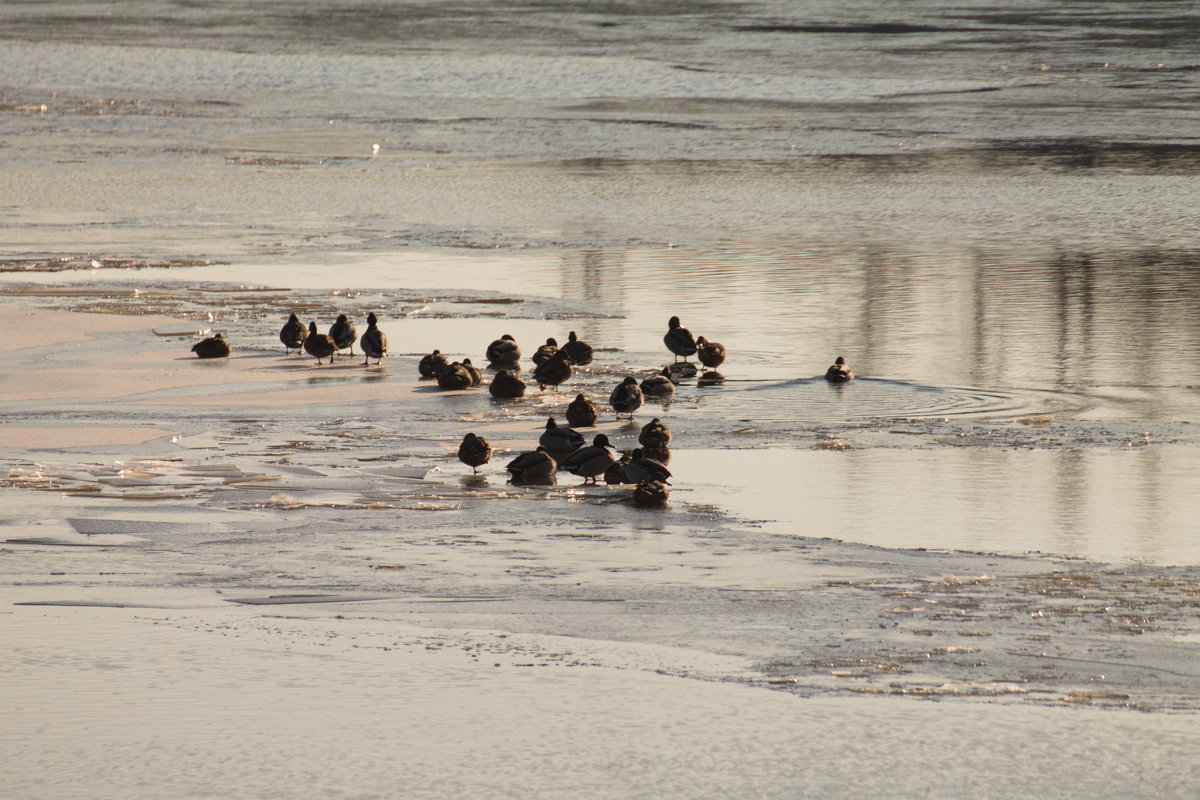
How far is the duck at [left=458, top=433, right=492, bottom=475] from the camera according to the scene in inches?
408

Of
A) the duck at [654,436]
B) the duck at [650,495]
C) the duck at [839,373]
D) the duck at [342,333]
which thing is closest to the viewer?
the duck at [650,495]

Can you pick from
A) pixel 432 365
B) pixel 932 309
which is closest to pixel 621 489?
pixel 432 365

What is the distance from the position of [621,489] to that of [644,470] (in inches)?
12.8

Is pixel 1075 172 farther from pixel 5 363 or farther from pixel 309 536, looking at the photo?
pixel 309 536

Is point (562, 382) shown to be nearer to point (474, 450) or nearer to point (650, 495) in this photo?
point (474, 450)

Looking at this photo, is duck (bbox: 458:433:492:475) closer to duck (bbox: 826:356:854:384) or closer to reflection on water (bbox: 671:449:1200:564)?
reflection on water (bbox: 671:449:1200:564)

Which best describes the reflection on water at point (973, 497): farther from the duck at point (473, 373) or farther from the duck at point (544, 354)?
the duck at point (473, 373)

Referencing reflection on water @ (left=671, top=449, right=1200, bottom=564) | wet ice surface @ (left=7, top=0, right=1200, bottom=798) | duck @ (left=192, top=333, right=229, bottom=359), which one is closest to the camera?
wet ice surface @ (left=7, top=0, right=1200, bottom=798)

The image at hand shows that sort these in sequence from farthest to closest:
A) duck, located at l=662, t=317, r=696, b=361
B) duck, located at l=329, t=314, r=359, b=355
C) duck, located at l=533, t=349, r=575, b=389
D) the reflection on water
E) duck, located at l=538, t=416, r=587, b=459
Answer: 1. duck, located at l=329, t=314, r=359, b=355
2. duck, located at l=662, t=317, r=696, b=361
3. duck, located at l=533, t=349, r=575, b=389
4. duck, located at l=538, t=416, r=587, b=459
5. the reflection on water

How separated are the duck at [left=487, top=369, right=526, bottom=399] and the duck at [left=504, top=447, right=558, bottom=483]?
2.48 metres

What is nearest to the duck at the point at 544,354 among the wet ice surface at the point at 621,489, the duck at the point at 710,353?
the wet ice surface at the point at 621,489

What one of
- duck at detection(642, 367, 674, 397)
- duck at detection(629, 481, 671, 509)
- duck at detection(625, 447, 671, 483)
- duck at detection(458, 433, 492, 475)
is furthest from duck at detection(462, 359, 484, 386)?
duck at detection(629, 481, 671, 509)

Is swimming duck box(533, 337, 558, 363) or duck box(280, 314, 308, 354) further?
duck box(280, 314, 308, 354)

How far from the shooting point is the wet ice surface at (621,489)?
6.48m
